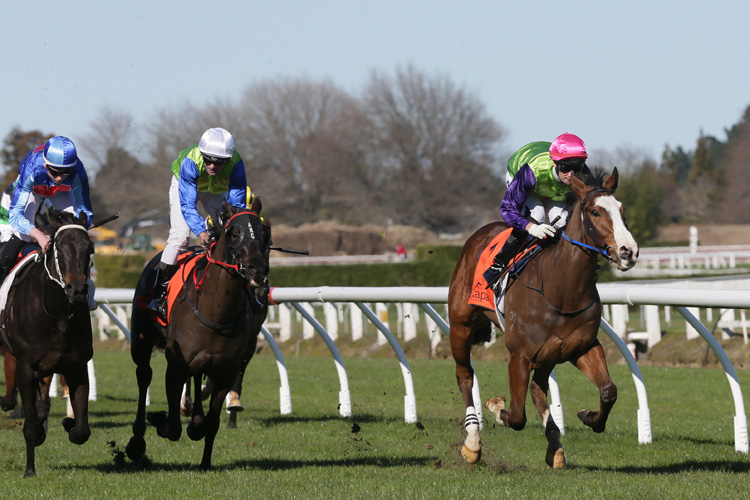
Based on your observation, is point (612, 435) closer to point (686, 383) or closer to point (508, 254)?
point (508, 254)

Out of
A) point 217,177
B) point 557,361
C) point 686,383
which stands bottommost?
point 686,383

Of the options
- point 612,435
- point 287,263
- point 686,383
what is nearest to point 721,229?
point 287,263

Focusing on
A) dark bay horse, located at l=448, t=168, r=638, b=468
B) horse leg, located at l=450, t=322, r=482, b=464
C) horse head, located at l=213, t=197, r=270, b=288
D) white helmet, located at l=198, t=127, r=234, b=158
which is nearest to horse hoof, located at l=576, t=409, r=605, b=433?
dark bay horse, located at l=448, t=168, r=638, b=468

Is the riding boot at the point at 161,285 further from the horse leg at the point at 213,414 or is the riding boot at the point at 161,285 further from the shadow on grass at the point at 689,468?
the shadow on grass at the point at 689,468

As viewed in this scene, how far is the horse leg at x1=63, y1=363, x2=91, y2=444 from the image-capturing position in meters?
5.64

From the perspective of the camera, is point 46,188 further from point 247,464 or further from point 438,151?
point 438,151

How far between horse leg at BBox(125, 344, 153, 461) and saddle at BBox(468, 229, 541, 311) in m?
1.99

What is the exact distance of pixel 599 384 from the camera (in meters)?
5.32

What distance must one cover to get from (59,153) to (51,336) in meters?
1.10

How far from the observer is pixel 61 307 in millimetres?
5707

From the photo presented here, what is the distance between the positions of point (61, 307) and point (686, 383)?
22.1 feet

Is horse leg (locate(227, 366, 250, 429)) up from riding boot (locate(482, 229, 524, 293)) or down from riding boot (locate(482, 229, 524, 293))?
down

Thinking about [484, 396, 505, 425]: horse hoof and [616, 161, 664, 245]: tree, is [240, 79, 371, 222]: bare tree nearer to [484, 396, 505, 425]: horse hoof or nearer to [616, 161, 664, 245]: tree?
[616, 161, 664, 245]: tree

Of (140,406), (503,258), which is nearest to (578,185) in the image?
(503,258)
